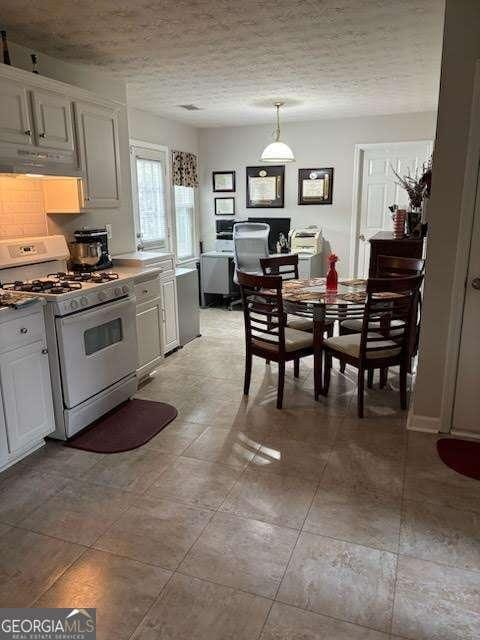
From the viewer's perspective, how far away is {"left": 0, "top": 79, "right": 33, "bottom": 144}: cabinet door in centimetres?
260

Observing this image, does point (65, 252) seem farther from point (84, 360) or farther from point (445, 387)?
point (445, 387)

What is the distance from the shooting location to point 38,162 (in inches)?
112

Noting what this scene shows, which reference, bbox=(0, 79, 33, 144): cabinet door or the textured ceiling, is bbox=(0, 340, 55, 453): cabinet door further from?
the textured ceiling

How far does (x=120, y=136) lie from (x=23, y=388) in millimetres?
2344

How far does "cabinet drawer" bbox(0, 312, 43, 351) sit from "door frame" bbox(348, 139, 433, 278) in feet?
14.9

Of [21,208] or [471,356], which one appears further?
[21,208]

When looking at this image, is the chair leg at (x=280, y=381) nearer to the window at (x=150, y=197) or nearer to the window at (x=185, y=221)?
the window at (x=150, y=197)

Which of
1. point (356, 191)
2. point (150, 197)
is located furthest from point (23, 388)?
point (356, 191)

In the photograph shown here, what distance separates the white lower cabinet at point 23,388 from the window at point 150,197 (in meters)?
2.95

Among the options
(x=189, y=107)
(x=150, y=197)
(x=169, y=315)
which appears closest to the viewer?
(x=169, y=315)

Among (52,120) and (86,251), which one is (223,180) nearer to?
(86,251)

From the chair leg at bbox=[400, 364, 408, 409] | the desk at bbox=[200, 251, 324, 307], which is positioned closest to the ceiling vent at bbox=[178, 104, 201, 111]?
the desk at bbox=[200, 251, 324, 307]

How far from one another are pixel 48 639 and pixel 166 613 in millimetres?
401

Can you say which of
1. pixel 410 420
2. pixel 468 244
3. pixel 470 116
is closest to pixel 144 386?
pixel 410 420
